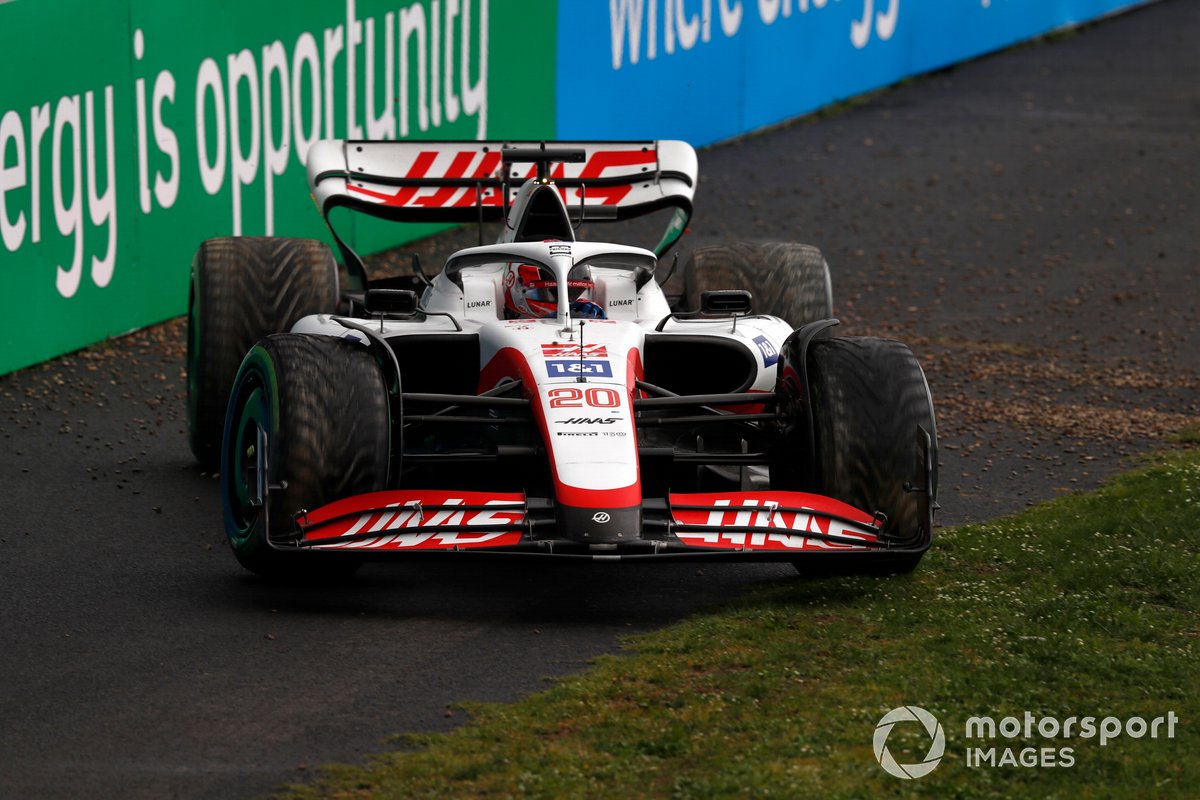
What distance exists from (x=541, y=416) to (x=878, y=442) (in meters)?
1.24

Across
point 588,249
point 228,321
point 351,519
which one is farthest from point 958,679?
point 228,321

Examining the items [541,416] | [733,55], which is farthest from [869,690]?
[733,55]

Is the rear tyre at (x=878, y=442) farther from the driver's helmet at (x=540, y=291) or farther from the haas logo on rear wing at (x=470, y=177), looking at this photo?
the haas logo on rear wing at (x=470, y=177)

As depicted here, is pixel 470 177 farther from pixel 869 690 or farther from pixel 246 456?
pixel 869 690

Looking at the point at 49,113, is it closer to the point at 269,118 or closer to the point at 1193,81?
the point at 269,118

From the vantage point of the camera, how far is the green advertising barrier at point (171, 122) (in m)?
11.0

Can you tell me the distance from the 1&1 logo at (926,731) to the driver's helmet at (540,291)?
2.95 m

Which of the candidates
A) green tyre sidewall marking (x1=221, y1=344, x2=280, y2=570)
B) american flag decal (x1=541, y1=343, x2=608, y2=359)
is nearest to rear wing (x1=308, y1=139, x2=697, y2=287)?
Result: american flag decal (x1=541, y1=343, x2=608, y2=359)

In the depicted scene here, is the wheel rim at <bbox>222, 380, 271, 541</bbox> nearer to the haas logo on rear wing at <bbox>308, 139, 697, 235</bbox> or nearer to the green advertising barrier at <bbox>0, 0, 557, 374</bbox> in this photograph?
the haas logo on rear wing at <bbox>308, 139, 697, 235</bbox>

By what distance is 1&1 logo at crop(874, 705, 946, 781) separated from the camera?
542cm

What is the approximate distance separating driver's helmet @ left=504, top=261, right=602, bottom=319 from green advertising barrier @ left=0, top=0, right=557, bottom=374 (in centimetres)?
366

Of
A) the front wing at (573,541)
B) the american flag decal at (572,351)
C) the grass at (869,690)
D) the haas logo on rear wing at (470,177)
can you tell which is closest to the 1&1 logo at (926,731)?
the grass at (869,690)

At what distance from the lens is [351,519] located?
6.87 m

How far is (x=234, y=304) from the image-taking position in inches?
359
